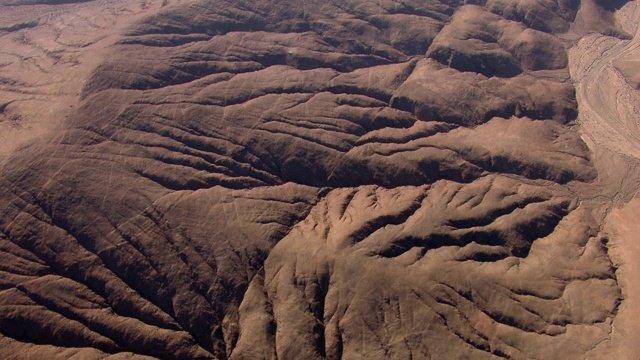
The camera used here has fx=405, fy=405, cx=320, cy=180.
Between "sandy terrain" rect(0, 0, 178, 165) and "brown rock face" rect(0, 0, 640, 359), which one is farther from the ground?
"sandy terrain" rect(0, 0, 178, 165)

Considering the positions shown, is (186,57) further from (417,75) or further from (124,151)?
(417,75)

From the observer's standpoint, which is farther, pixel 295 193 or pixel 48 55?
pixel 48 55

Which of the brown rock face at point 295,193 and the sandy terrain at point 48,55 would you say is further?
the sandy terrain at point 48,55

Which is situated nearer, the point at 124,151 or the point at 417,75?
the point at 124,151

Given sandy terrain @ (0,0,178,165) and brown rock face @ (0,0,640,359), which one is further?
sandy terrain @ (0,0,178,165)

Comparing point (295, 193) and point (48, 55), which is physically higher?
point (48, 55)

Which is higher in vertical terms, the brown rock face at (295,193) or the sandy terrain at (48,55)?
the sandy terrain at (48,55)

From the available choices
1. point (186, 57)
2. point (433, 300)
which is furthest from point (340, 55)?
point (433, 300)

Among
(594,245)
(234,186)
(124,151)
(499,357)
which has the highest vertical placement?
(124,151)
